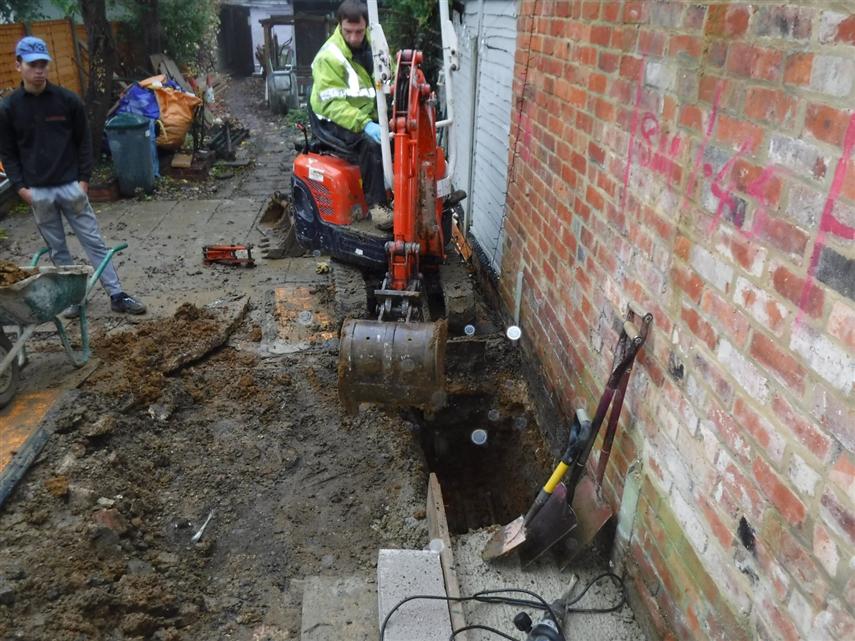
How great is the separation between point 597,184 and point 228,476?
2740mm

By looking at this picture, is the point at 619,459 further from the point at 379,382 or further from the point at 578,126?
the point at 578,126

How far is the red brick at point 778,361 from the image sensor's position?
5.49 feet

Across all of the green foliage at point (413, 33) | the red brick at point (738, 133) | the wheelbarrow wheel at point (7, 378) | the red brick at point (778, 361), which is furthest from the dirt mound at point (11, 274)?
the green foliage at point (413, 33)

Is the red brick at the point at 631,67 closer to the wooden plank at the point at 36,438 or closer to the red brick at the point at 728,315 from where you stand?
the red brick at the point at 728,315

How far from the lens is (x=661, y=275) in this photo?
2449 millimetres

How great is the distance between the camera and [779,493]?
5.81 feet

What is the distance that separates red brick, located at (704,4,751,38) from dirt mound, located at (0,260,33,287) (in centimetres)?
425

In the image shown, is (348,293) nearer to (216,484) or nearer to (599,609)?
(216,484)

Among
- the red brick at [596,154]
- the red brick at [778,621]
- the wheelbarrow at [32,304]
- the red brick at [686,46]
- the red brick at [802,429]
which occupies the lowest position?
the wheelbarrow at [32,304]

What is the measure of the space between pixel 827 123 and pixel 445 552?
2.34 m

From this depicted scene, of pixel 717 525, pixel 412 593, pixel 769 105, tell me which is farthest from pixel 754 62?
pixel 412 593

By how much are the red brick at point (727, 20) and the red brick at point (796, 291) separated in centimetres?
74

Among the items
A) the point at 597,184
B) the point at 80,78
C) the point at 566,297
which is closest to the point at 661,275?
the point at 597,184

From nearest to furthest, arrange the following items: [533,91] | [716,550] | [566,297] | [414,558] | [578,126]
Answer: [716,550] < [414,558] < [578,126] < [566,297] < [533,91]
